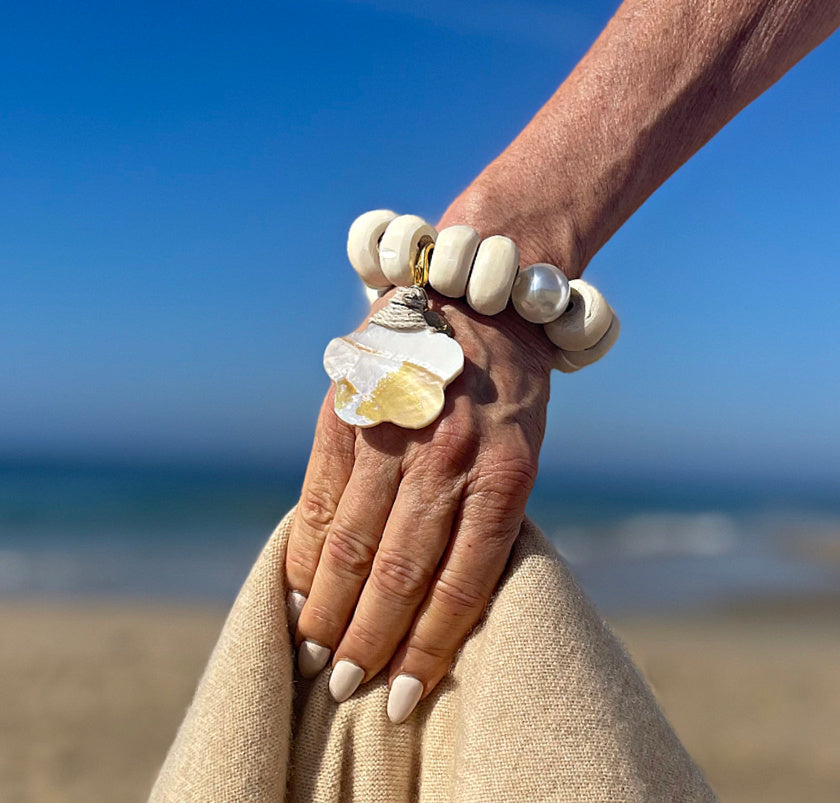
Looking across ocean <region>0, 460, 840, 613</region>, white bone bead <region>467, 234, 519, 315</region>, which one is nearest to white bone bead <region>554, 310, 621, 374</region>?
white bone bead <region>467, 234, 519, 315</region>

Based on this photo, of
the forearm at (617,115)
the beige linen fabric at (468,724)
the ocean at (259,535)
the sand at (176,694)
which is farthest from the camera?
the ocean at (259,535)

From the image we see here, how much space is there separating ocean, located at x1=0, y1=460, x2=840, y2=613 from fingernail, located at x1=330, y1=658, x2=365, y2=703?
805 cm

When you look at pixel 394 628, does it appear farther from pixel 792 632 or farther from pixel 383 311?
pixel 792 632

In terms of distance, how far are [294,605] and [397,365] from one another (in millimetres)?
323

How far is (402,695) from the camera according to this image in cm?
90

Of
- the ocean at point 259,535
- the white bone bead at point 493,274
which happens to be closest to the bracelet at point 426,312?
the white bone bead at point 493,274

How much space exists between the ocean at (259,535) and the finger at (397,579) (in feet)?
26.4

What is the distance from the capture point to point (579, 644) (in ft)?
2.84

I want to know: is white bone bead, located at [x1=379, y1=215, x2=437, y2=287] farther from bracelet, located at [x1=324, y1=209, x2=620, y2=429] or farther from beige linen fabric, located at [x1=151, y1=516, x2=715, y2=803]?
beige linen fabric, located at [x1=151, y1=516, x2=715, y2=803]

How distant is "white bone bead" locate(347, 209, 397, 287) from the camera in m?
0.99

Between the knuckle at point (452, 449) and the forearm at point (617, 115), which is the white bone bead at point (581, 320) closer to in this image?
the forearm at point (617, 115)

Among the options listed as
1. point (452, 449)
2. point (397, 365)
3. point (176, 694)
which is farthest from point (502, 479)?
point (176, 694)

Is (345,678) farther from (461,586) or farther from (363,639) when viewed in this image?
(461,586)

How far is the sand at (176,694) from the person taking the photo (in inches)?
210
